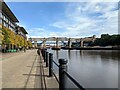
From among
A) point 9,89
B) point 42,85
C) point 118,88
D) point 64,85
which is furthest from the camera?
point 118,88

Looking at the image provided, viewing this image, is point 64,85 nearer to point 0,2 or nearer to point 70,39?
point 0,2

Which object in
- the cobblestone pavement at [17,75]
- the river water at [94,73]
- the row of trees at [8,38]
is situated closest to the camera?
the cobblestone pavement at [17,75]

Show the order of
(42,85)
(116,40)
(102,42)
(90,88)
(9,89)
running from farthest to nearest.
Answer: (102,42)
(116,40)
(90,88)
(42,85)
(9,89)

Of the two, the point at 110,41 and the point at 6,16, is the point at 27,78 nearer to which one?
the point at 6,16

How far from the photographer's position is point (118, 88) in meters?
14.4

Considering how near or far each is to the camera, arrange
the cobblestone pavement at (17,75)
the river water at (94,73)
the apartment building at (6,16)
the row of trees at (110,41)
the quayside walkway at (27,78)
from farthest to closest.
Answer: the row of trees at (110,41) → the apartment building at (6,16) → the river water at (94,73) → the cobblestone pavement at (17,75) → the quayside walkway at (27,78)

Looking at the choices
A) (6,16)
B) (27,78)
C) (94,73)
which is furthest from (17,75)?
(6,16)

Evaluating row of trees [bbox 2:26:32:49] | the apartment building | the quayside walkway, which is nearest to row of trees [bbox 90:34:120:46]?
the apartment building

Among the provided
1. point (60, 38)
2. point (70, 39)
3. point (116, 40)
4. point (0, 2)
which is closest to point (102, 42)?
point (116, 40)

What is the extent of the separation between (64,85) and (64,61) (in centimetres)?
69

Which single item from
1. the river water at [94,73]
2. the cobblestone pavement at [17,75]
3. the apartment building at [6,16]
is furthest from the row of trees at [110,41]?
the cobblestone pavement at [17,75]

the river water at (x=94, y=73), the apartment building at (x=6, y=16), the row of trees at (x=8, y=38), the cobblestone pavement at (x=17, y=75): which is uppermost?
the apartment building at (x=6, y=16)

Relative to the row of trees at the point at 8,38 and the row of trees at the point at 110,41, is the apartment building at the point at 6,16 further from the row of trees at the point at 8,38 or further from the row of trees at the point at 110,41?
the row of trees at the point at 110,41

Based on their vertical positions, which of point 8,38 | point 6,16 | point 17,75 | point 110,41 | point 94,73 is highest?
point 6,16
